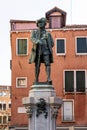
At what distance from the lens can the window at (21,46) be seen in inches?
2174

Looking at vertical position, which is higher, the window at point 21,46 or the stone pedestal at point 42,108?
the window at point 21,46

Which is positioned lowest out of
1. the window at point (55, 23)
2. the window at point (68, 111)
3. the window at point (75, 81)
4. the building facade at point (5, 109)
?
the building facade at point (5, 109)

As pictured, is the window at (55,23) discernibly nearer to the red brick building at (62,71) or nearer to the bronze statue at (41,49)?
the red brick building at (62,71)

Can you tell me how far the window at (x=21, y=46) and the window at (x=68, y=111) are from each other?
652cm

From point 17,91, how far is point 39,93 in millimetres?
32418

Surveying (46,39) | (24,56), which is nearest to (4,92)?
(24,56)

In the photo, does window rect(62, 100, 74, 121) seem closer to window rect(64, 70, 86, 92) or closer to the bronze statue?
window rect(64, 70, 86, 92)

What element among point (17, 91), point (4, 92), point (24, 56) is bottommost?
point (4, 92)

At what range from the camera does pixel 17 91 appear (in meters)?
54.6

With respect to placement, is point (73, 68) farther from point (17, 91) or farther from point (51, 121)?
point (51, 121)

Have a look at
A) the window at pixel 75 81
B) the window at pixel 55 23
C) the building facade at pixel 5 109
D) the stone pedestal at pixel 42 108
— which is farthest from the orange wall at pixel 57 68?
the building facade at pixel 5 109

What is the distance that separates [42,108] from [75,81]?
3165 centimetres

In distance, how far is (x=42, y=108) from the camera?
22.1 m

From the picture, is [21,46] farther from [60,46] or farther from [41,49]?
[41,49]
